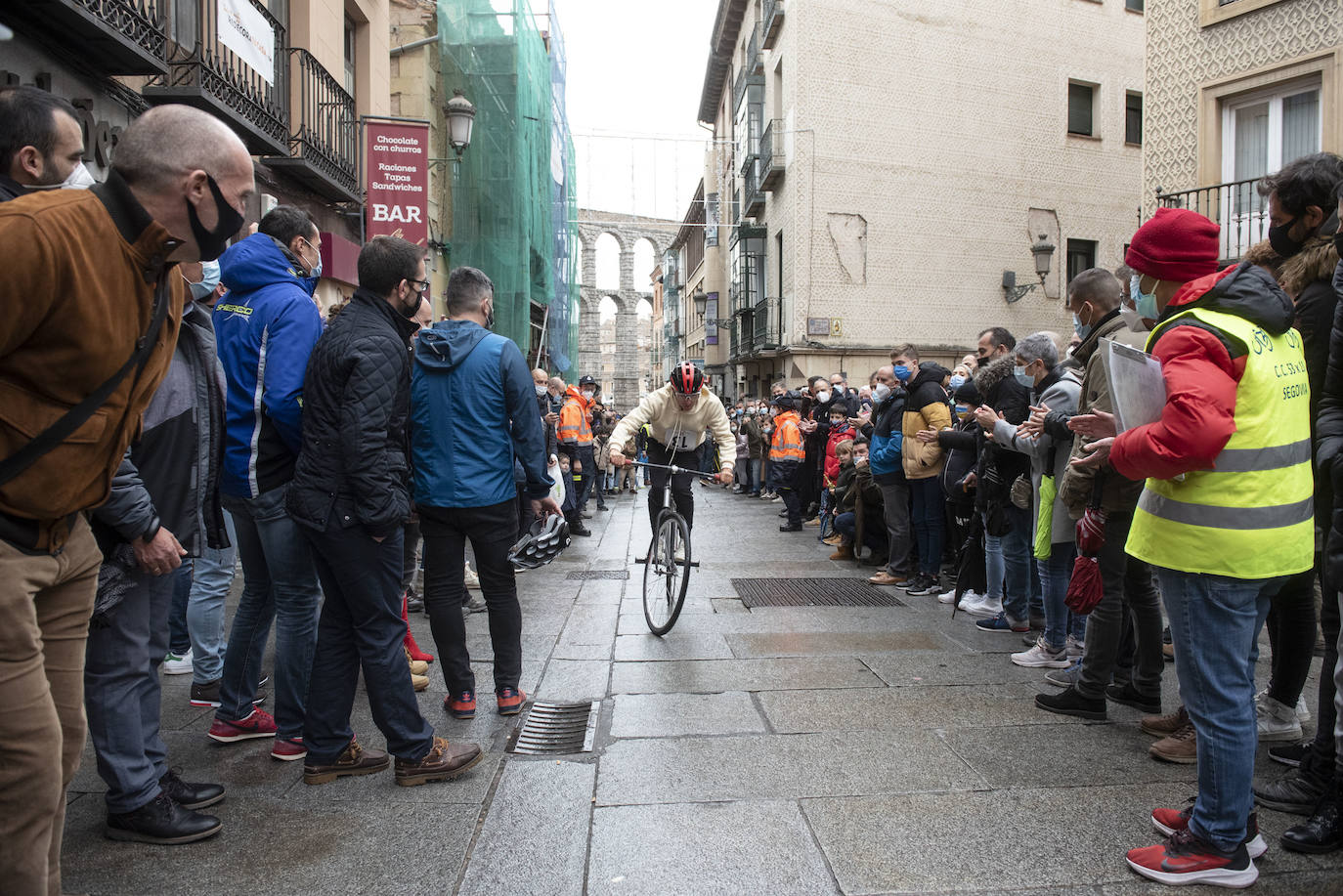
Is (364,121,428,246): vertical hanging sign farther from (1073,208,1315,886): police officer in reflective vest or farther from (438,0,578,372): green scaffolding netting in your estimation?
(1073,208,1315,886): police officer in reflective vest

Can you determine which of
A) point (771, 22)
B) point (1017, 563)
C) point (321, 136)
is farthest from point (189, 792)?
point (771, 22)

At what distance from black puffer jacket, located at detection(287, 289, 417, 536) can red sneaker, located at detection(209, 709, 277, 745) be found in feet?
3.83

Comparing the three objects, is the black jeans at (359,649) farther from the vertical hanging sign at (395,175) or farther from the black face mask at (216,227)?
the vertical hanging sign at (395,175)

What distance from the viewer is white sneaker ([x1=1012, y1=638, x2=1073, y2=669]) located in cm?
542

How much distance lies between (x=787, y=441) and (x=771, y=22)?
57.2 feet

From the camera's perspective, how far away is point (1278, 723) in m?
4.04

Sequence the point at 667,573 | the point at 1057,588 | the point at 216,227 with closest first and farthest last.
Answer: the point at 216,227
the point at 1057,588
the point at 667,573

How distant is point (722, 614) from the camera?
7.03 metres

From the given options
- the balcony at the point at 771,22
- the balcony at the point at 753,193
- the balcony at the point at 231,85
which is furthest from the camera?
the balcony at the point at 753,193

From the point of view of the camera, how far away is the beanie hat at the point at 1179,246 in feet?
10.4

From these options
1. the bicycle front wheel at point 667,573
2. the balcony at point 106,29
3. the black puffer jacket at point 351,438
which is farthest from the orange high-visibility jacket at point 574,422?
the black puffer jacket at point 351,438

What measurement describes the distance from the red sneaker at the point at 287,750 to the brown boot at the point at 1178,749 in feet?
11.4

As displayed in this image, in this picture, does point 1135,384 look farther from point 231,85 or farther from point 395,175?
point 395,175

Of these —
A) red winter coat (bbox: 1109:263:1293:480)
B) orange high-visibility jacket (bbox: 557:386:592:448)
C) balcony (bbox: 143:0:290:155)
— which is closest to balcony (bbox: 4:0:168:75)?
balcony (bbox: 143:0:290:155)
